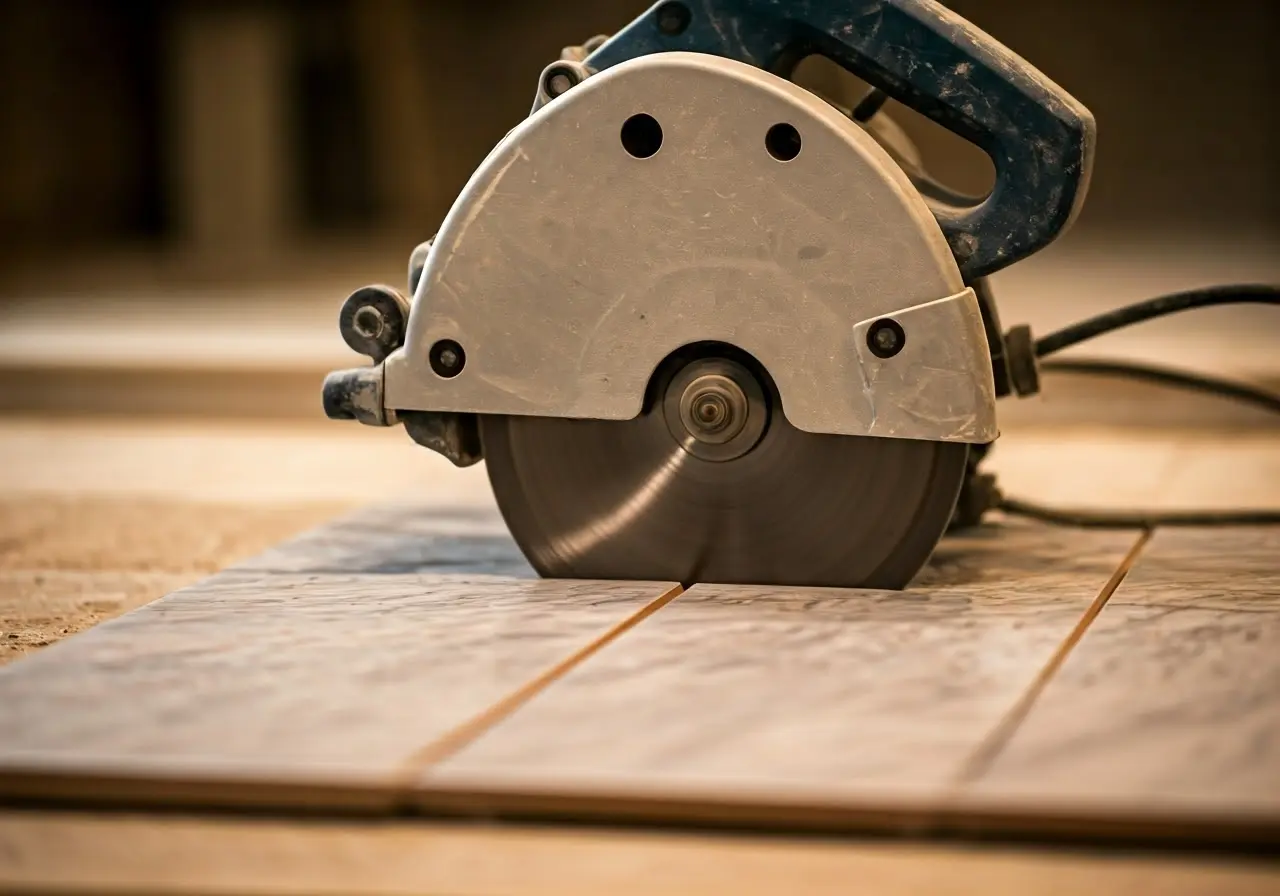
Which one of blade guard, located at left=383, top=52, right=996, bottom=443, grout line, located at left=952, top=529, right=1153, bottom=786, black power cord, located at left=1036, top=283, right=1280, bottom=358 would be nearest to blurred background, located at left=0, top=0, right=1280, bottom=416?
black power cord, located at left=1036, top=283, right=1280, bottom=358

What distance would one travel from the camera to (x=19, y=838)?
134cm

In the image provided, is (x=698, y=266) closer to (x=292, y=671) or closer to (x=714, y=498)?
(x=714, y=498)

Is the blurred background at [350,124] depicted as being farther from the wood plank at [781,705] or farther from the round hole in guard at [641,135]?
the wood plank at [781,705]

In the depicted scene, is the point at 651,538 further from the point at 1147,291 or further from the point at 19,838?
the point at 1147,291

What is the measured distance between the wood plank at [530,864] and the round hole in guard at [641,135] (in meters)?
0.82

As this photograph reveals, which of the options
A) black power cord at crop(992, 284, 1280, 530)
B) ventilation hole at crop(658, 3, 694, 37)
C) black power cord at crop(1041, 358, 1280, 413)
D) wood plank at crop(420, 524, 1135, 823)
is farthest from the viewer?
black power cord at crop(1041, 358, 1280, 413)

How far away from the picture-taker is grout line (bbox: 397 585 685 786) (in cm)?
140

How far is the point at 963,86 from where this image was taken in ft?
6.22

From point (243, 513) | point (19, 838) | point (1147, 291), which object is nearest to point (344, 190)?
point (1147, 291)

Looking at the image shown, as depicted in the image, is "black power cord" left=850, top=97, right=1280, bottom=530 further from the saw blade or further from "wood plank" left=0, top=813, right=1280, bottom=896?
"wood plank" left=0, top=813, right=1280, bottom=896

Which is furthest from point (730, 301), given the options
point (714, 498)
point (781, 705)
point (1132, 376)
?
point (1132, 376)

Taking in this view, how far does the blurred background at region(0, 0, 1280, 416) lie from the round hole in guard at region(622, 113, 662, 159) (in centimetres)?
457

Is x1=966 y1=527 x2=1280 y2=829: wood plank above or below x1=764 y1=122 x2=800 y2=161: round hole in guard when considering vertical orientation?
below

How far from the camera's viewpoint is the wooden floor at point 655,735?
1272 millimetres
